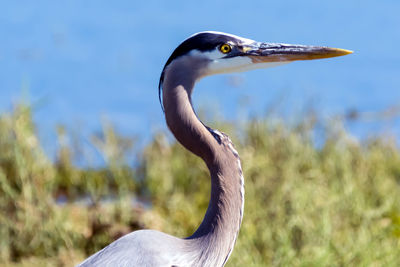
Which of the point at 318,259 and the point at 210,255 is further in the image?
the point at 318,259

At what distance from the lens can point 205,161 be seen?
10.8 feet

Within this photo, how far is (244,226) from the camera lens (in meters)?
5.17

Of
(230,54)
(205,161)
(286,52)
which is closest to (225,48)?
(230,54)

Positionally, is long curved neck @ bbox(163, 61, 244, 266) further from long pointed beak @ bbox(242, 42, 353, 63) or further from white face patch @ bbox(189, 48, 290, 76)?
long pointed beak @ bbox(242, 42, 353, 63)

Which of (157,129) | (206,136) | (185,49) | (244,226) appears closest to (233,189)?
(206,136)

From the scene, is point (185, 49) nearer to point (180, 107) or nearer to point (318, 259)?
point (180, 107)

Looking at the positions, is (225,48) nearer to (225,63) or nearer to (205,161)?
(225,63)

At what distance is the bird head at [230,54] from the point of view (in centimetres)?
328

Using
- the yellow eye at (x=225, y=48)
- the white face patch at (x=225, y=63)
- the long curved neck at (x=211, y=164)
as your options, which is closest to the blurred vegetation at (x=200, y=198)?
the long curved neck at (x=211, y=164)

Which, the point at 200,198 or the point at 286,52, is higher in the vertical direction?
the point at 286,52

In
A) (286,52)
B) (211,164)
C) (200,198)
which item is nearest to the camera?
(211,164)

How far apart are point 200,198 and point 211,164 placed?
2.86 m

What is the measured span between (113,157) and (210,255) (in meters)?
3.16

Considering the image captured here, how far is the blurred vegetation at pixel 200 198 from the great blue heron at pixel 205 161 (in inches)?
53.2
